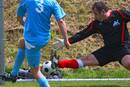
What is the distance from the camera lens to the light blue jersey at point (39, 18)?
8.39 meters

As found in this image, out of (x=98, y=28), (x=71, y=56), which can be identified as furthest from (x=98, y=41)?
(x=98, y=28)

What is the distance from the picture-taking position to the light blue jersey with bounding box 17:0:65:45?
8391mm

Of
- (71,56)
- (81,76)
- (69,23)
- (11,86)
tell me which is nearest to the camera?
(11,86)

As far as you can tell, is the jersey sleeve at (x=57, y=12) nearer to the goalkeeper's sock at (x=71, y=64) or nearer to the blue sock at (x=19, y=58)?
the blue sock at (x=19, y=58)

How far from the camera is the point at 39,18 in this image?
841cm

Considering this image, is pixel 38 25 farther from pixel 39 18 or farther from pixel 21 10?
pixel 21 10

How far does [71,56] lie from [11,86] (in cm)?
402

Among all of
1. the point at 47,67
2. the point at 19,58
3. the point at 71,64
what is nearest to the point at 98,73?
the point at 47,67

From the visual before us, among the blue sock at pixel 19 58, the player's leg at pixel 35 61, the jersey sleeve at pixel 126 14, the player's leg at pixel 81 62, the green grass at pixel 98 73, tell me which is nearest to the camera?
the player's leg at pixel 35 61

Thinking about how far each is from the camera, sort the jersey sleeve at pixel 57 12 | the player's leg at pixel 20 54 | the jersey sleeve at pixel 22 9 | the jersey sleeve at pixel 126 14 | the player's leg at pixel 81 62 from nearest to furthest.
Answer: the jersey sleeve at pixel 57 12 < the jersey sleeve at pixel 22 9 < the player's leg at pixel 20 54 < the jersey sleeve at pixel 126 14 < the player's leg at pixel 81 62

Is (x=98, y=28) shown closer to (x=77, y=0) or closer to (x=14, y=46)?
(x=14, y=46)

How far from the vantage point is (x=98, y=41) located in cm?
1467

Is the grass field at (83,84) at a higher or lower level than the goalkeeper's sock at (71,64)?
lower

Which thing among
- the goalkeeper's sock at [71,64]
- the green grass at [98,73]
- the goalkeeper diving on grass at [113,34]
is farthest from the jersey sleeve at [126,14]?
the green grass at [98,73]
